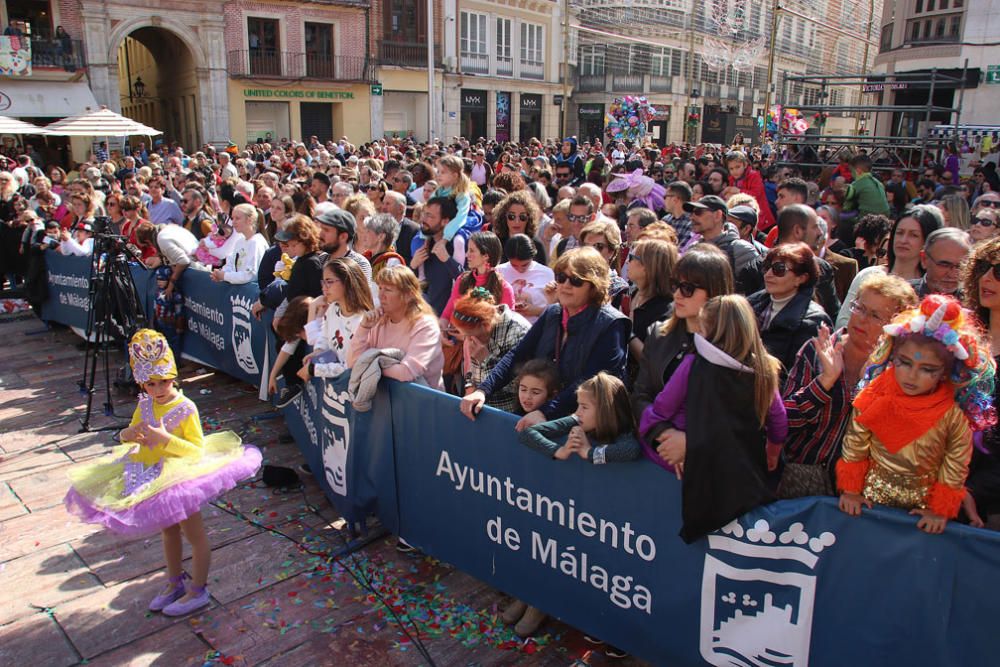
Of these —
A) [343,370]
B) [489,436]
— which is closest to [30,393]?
[343,370]

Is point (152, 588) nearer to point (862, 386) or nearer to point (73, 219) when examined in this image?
point (862, 386)

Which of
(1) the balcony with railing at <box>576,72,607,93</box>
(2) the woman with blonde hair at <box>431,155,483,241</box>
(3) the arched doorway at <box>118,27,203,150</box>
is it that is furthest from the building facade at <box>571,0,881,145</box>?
(2) the woman with blonde hair at <box>431,155,483,241</box>

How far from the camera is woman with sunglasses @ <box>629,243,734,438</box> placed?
335 cm

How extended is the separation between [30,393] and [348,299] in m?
4.71

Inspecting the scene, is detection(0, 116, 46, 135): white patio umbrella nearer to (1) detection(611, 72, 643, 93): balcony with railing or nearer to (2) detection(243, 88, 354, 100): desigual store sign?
(2) detection(243, 88, 354, 100): desigual store sign

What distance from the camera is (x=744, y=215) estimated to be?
5.84m

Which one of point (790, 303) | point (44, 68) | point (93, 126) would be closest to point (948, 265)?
point (790, 303)

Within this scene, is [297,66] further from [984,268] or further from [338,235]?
[984,268]

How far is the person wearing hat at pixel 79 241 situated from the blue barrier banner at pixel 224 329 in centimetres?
192

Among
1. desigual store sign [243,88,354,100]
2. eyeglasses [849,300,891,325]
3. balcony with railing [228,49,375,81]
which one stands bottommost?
eyeglasses [849,300,891,325]

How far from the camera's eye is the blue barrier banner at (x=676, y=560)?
247 centimetres

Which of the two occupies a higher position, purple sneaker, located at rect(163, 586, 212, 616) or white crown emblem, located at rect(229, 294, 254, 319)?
white crown emblem, located at rect(229, 294, 254, 319)

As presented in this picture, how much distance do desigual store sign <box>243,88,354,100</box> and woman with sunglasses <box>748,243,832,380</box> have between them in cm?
2984

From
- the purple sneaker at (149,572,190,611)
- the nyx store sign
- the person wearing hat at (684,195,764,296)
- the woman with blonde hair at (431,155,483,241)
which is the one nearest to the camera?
the purple sneaker at (149,572,190,611)
